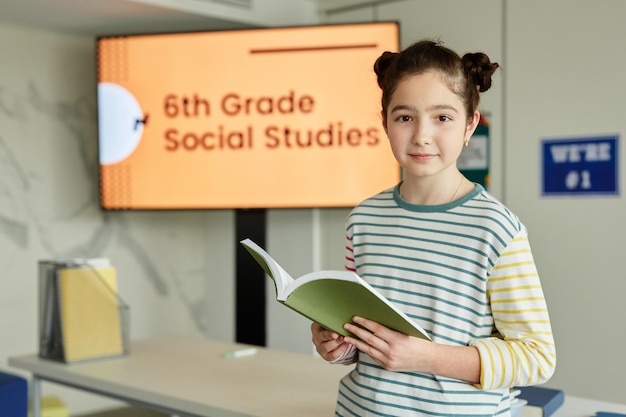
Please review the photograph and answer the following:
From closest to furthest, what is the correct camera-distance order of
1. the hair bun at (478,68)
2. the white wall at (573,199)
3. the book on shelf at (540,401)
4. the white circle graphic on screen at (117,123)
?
the hair bun at (478,68), the book on shelf at (540,401), the white wall at (573,199), the white circle graphic on screen at (117,123)

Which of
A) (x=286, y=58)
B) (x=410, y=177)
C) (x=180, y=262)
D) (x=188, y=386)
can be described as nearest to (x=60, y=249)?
(x=180, y=262)

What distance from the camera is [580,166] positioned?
296 centimetres

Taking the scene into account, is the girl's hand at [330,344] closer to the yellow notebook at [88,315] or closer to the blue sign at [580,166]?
the yellow notebook at [88,315]

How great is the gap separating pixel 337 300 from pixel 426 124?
0.28 metres

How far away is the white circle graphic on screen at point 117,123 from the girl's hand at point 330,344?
7.54ft

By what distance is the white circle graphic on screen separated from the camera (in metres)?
3.40

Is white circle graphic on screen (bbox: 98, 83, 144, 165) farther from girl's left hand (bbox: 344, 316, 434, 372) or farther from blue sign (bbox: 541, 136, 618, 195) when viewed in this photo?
girl's left hand (bbox: 344, 316, 434, 372)

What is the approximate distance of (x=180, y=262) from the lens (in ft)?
13.4

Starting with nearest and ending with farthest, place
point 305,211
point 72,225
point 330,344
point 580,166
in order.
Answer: point 330,344
point 580,166
point 72,225
point 305,211

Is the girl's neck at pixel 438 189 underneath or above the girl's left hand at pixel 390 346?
above

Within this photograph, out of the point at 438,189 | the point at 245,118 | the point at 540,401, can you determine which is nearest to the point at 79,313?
the point at 245,118

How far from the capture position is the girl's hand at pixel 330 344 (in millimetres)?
1248

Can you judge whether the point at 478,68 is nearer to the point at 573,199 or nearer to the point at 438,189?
the point at 438,189

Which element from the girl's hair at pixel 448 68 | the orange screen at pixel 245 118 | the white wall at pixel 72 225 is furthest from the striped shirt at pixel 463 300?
the white wall at pixel 72 225
